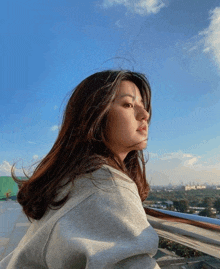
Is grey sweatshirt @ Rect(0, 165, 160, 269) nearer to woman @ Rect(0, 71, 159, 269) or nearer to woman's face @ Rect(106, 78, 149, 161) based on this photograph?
woman @ Rect(0, 71, 159, 269)

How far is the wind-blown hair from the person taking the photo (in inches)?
28.3

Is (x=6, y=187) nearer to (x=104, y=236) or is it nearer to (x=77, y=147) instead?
(x=77, y=147)

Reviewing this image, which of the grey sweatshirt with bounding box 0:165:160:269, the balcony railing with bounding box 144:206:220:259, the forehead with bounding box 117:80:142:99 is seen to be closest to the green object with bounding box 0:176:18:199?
the balcony railing with bounding box 144:206:220:259

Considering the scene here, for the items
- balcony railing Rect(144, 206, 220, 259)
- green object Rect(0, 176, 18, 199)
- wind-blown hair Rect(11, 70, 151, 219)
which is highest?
wind-blown hair Rect(11, 70, 151, 219)

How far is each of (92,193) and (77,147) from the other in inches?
9.2

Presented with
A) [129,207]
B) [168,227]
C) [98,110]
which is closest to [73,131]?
[98,110]

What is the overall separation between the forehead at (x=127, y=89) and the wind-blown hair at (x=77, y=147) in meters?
0.02

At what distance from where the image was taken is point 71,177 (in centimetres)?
67

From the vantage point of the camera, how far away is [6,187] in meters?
9.11

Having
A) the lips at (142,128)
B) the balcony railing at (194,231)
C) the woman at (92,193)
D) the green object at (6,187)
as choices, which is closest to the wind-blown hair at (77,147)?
the woman at (92,193)

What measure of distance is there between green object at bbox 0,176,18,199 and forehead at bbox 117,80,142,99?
329 inches

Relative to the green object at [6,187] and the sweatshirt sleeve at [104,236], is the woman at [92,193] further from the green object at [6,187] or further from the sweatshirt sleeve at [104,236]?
the green object at [6,187]

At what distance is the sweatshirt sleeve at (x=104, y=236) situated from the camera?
0.51 meters

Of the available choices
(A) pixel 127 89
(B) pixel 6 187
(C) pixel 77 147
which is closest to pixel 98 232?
(C) pixel 77 147
